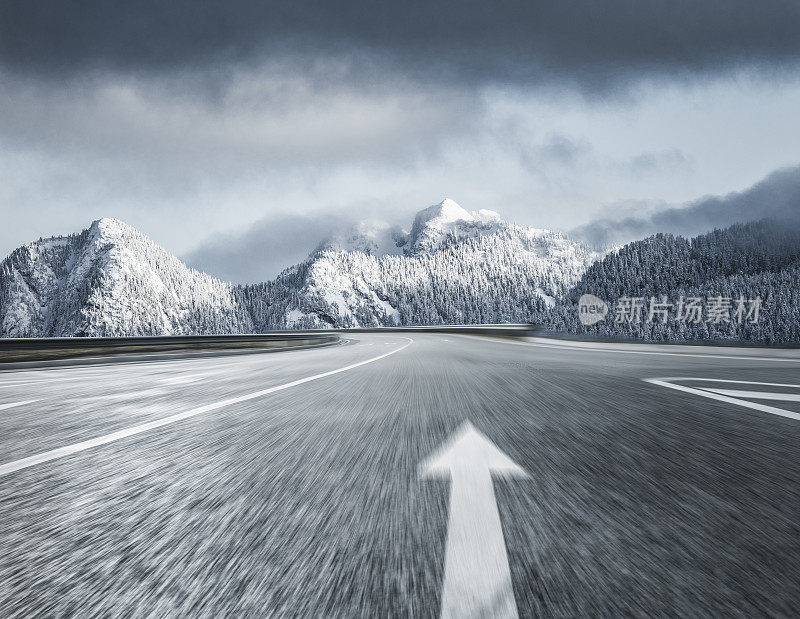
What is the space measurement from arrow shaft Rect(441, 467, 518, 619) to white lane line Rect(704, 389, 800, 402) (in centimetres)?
530

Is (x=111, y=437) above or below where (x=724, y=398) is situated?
above

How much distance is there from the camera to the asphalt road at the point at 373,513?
156cm

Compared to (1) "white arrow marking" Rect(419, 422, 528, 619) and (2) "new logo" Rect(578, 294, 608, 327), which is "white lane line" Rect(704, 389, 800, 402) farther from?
(2) "new logo" Rect(578, 294, 608, 327)

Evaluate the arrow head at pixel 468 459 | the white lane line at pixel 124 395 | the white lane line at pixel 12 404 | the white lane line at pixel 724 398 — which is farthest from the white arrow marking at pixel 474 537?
the white lane line at pixel 12 404

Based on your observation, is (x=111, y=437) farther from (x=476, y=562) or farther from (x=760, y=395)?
(x=760, y=395)

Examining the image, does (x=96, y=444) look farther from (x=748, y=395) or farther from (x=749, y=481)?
(x=748, y=395)

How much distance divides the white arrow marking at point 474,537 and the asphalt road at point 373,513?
0.13 feet

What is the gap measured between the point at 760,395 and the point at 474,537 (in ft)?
20.1

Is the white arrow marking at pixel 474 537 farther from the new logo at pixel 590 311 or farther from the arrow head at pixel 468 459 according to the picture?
the new logo at pixel 590 311

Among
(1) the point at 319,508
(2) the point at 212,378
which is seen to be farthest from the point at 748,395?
(2) the point at 212,378

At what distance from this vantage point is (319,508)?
2.39m

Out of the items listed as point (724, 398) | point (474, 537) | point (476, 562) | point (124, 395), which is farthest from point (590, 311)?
point (476, 562)

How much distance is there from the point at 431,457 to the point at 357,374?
22.3 ft

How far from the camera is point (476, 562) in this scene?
5.80ft
